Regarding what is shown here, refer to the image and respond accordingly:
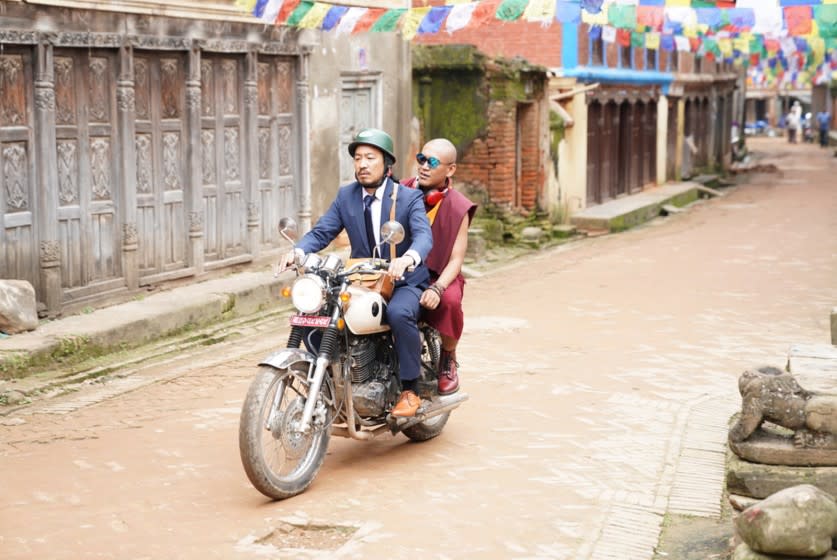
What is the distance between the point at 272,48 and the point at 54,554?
9145 millimetres

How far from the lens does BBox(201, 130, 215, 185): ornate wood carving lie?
13047 millimetres

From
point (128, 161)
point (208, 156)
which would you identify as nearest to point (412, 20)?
point (208, 156)

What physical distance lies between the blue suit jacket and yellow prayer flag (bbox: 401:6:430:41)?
6.36 m

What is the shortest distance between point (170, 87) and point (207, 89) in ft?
2.12

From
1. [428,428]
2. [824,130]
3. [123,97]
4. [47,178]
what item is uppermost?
[123,97]

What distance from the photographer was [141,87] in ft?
39.8

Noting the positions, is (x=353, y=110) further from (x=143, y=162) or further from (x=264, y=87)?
(x=143, y=162)

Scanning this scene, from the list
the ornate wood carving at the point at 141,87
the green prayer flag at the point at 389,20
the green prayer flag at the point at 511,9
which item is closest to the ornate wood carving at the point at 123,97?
the ornate wood carving at the point at 141,87

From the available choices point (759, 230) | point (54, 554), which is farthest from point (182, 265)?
point (759, 230)

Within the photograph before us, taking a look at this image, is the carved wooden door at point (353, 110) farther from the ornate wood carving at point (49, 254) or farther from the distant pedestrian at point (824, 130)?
the distant pedestrian at point (824, 130)

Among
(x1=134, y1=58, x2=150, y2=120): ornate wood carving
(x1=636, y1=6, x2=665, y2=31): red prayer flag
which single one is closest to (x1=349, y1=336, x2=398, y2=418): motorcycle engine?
(x1=134, y1=58, x2=150, y2=120): ornate wood carving

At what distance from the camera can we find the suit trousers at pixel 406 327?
6.85m

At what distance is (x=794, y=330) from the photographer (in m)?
11.6

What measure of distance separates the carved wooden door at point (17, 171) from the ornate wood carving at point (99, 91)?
86 centimetres
